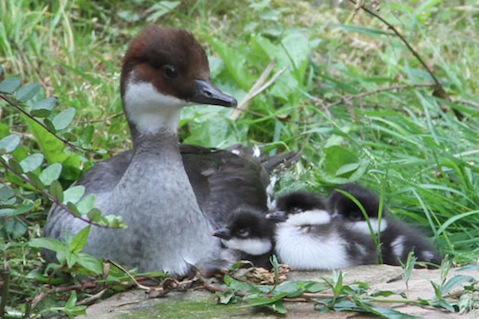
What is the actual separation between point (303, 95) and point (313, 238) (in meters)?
2.14

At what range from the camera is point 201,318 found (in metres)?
3.53

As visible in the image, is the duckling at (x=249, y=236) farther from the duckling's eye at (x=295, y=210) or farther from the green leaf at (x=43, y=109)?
the green leaf at (x=43, y=109)

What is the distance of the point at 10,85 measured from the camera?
346 cm

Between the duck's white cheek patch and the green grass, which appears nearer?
the duck's white cheek patch

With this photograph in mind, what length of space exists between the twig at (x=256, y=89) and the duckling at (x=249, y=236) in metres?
1.71

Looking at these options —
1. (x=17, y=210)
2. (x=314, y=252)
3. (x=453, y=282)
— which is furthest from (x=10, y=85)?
(x=453, y=282)

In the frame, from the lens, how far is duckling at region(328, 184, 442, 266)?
4.44 meters

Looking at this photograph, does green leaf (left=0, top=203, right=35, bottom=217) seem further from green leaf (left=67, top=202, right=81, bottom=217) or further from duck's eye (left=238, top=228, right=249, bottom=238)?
duck's eye (left=238, top=228, right=249, bottom=238)

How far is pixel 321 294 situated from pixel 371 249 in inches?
33.6

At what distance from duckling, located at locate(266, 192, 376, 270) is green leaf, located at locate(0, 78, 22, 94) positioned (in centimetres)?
142

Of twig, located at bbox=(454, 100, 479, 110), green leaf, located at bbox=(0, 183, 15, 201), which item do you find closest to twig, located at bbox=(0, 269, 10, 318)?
green leaf, located at bbox=(0, 183, 15, 201)

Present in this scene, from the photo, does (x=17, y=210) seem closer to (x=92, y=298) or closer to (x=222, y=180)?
(x=92, y=298)

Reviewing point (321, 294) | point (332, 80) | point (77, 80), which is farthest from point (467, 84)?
point (321, 294)

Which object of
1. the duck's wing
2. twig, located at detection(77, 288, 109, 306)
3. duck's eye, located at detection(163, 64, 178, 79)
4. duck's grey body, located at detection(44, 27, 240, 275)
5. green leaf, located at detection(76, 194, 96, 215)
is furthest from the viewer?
the duck's wing
